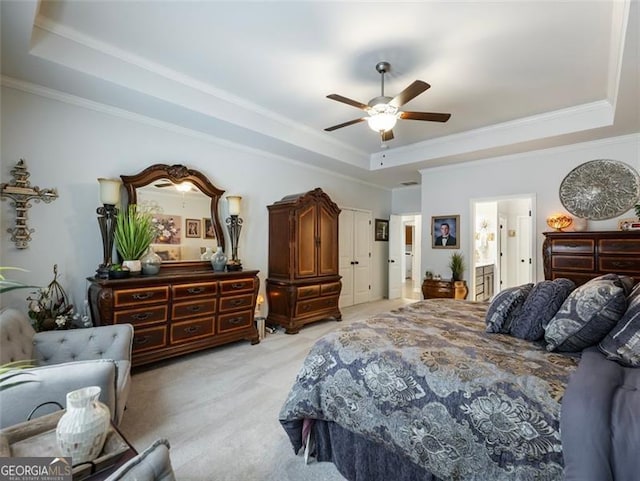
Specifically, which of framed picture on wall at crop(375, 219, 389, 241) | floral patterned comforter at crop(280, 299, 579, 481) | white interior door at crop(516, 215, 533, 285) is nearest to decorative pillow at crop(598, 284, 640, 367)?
floral patterned comforter at crop(280, 299, 579, 481)

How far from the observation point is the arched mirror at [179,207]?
361 cm

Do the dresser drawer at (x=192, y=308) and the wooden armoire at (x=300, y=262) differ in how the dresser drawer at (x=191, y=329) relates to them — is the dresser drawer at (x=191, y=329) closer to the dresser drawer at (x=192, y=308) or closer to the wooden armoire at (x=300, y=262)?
the dresser drawer at (x=192, y=308)

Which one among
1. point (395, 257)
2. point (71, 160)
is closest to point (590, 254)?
point (395, 257)

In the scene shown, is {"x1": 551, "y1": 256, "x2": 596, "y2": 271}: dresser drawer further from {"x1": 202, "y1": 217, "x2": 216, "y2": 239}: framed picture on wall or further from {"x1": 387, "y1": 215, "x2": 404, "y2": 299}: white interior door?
{"x1": 202, "y1": 217, "x2": 216, "y2": 239}: framed picture on wall

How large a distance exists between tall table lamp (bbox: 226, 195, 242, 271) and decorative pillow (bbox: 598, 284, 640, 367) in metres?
3.66

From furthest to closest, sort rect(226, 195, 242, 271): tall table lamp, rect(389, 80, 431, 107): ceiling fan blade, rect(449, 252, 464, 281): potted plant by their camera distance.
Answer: rect(449, 252, 464, 281): potted plant < rect(226, 195, 242, 271): tall table lamp < rect(389, 80, 431, 107): ceiling fan blade

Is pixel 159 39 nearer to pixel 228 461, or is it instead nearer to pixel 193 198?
pixel 193 198

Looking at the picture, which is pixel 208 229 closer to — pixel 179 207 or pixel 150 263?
pixel 179 207

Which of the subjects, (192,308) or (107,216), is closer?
(107,216)

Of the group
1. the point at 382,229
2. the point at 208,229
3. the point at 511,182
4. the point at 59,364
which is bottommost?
the point at 59,364

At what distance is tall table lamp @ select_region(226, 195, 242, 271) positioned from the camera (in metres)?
4.25

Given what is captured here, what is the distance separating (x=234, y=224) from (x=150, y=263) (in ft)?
4.05

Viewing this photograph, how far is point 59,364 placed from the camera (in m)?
1.98

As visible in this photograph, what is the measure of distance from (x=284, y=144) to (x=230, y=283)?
211 centimetres
